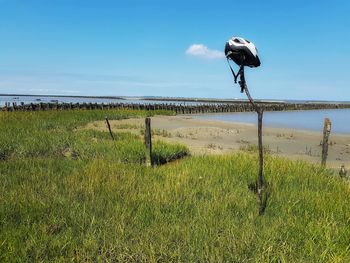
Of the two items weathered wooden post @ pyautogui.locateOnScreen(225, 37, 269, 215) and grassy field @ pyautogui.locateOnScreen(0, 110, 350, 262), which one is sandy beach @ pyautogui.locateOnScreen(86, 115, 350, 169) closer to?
grassy field @ pyautogui.locateOnScreen(0, 110, 350, 262)

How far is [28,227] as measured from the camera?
5438 mm

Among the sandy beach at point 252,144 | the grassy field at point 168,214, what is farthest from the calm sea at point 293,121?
the grassy field at point 168,214

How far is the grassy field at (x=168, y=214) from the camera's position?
490 cm

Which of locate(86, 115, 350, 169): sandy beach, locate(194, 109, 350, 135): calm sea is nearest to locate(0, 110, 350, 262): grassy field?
locate(86, 115, 350, 169): sandy beach

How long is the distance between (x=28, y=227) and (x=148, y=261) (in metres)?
1.77

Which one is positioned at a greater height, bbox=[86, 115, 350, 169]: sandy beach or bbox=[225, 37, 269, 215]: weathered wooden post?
bbox=[225, 37, 269, 215]: weathered wooden post

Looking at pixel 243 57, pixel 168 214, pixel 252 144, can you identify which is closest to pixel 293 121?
pixel 252 144

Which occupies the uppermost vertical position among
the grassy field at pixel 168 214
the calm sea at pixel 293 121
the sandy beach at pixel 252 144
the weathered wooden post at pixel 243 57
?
the weathered wooden post at pixel 243 57

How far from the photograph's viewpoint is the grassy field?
4.90m

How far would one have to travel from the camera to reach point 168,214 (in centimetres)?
631

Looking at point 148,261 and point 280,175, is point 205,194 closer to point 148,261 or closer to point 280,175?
point 280,175

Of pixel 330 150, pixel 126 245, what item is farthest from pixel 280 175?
pixel 330 150

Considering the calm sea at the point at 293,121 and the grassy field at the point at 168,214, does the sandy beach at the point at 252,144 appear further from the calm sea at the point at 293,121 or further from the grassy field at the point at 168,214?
the calm sea at the point at 293,121

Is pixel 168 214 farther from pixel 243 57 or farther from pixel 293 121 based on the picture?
pixel 293 121
